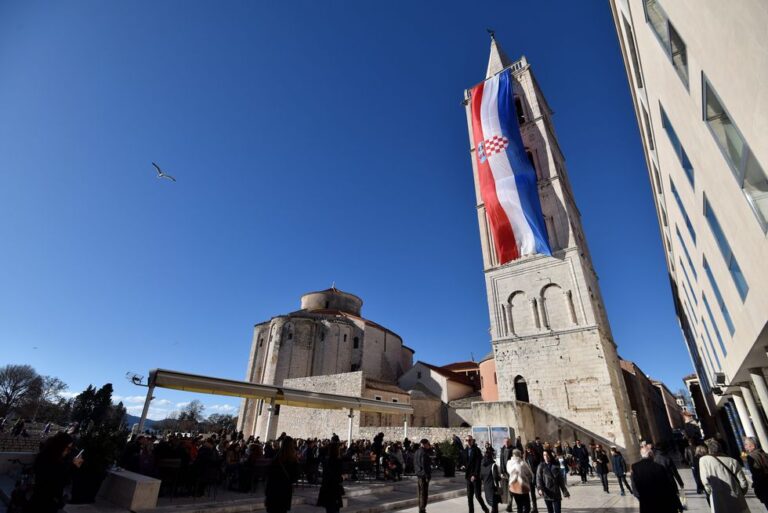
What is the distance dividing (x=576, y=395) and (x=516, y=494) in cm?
1433

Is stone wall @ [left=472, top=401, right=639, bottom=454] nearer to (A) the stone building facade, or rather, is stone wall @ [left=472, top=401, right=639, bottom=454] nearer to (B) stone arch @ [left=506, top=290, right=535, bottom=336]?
(B) stone arch @ [left=506, top=290, right=535, bottom=336]

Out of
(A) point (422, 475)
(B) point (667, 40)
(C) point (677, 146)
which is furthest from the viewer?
(C) point (677, 146)

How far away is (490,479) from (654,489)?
10.1 ft

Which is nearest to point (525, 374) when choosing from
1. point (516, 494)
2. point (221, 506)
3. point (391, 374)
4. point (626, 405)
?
point (626, 405)

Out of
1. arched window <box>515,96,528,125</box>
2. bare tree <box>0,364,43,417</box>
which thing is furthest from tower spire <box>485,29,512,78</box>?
bare tree <box>0,364,43,417</box>

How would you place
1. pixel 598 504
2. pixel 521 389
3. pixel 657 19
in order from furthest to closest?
pixel 521 389, pixel 598 504, pixel 657 19

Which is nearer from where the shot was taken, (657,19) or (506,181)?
(657,19)

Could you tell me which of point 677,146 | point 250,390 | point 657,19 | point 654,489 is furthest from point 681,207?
point 250,390

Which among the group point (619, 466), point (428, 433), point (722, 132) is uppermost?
point (722, 132)

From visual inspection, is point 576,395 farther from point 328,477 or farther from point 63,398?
point 63,398

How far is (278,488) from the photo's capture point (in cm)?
423

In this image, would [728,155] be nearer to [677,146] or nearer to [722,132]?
[722,132]

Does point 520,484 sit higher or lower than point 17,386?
lower

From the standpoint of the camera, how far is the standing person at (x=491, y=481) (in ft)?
20.8
